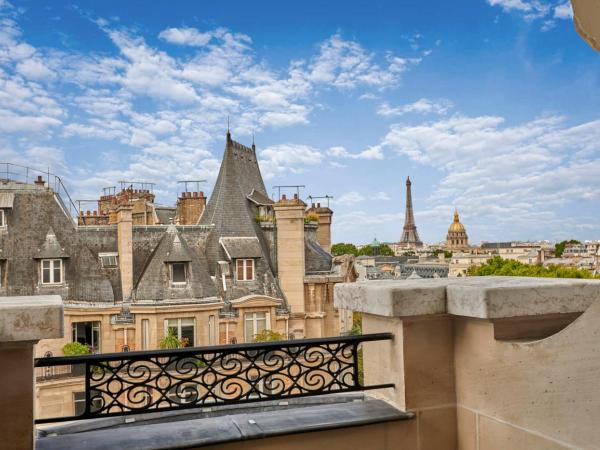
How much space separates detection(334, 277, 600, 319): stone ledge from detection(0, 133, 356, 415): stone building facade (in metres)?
17.4

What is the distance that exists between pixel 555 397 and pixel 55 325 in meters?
2.32

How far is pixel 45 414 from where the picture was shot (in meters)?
17.4

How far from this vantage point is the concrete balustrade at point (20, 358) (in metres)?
2.28

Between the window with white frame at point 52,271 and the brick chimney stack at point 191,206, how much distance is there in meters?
8.43

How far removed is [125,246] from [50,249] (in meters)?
2.86

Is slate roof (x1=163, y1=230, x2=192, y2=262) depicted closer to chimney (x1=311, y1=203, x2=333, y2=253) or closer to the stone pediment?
the stone pediment

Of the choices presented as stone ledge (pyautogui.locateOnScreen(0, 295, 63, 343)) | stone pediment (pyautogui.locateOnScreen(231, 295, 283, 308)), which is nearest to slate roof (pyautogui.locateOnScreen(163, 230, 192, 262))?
stone pediment (pyautogui.locateOnScreen(231, 295, 283, 308))

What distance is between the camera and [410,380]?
304 centimetres

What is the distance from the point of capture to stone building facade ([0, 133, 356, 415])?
20.2 metres

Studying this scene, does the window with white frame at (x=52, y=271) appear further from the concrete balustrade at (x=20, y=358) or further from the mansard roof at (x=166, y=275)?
the concrete balustrade at (x=20, y=358)

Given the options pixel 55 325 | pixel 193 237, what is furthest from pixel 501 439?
pixel 193 237

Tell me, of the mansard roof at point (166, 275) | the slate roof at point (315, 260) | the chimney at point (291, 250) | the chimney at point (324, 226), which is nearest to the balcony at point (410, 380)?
the mansard roof at point (166, 275)

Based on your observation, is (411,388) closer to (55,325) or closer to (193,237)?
(55,325)

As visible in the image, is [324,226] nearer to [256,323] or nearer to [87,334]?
[256,323]
